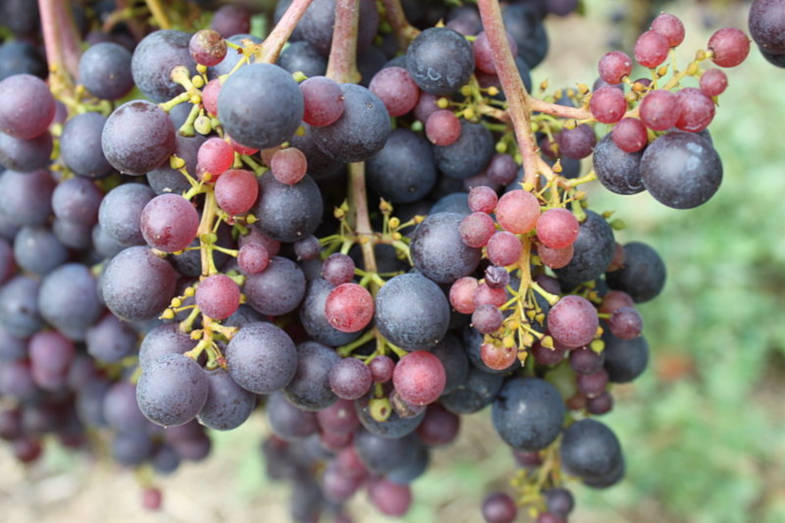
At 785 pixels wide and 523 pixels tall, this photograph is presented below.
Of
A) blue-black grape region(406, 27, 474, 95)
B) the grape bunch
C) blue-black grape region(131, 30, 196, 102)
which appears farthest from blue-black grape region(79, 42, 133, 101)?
blue-black grape region(406, 27, 474, 95)

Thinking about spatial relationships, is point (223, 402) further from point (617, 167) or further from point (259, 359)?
point (617, 167)

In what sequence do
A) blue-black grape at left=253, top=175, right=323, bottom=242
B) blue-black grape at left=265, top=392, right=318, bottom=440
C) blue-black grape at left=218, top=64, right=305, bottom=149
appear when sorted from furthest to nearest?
blue-black grape at left=265, top=392, right=318, bottom=440
blue-black grape at left=253, top=175, right=323, bottom=242
blue-black grape at left=218, top=64, right=305, bottom=149

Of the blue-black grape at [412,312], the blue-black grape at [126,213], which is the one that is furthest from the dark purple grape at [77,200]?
the blue-black grape at [412,312]

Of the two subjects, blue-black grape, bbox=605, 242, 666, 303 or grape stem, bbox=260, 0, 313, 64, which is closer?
grape stem, bbox=260, 0, 313, 64

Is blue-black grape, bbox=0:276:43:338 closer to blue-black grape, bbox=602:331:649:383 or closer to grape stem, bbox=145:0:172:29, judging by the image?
grape stem, bbox=145:0:172:29

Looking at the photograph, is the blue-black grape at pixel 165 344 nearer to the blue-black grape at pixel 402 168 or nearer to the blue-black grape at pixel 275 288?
the blue-black grape at pixel 275 288

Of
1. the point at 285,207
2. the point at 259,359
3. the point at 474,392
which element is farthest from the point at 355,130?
the point at 474,392

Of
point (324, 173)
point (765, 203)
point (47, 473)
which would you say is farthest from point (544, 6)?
point (47, 473)
